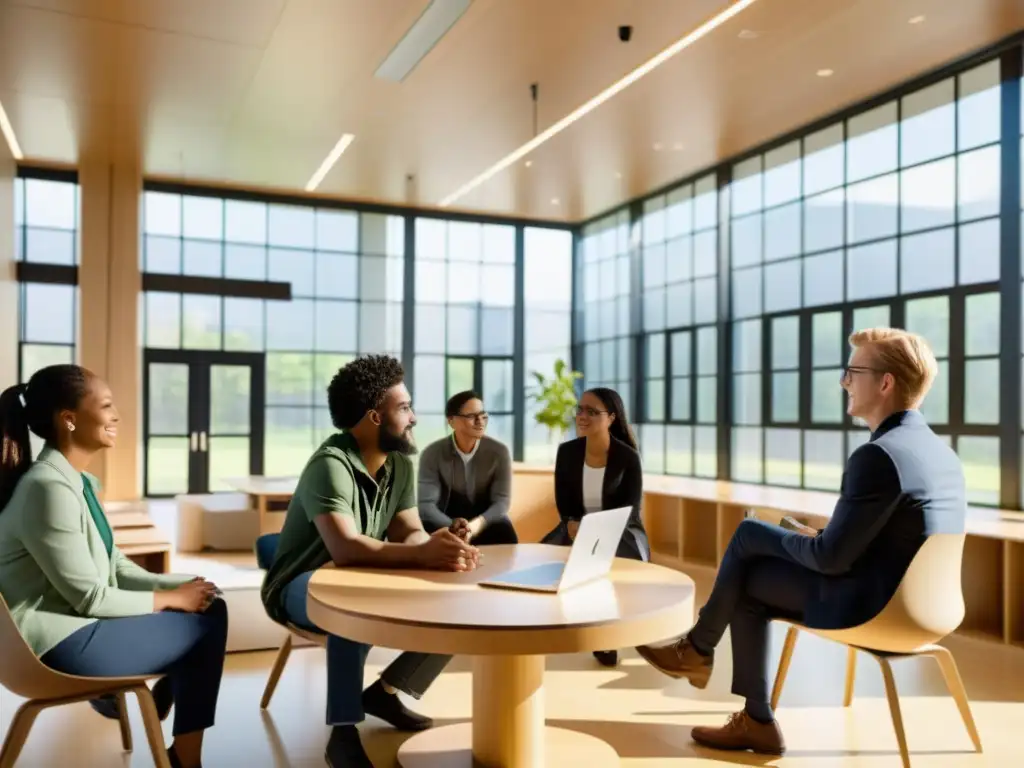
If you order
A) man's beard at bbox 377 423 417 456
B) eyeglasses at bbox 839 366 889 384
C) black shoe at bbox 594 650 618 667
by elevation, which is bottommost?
black shoe at bbox 594 650 618 667

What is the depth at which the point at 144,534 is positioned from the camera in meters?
4.23

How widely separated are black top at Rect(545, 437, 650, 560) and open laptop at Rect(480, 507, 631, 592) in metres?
1.61

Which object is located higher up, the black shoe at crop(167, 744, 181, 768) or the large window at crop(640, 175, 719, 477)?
the large window at crop(640, 175, 719, 477)

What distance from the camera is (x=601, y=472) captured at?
4172 millimetres

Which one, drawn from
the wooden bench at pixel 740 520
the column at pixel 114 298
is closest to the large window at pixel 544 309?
the wooden bench at pixel 740 520

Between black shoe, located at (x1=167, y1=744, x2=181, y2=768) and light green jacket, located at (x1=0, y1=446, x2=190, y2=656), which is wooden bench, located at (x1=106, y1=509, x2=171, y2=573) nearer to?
black shoe, located at (x1=167, y1=744, x2=181, y2=768)

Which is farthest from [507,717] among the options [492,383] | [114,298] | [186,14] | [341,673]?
[492,383]

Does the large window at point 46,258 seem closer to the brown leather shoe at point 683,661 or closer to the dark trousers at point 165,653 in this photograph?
the dark trousers at point 165,653

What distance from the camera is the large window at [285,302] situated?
36.3ft

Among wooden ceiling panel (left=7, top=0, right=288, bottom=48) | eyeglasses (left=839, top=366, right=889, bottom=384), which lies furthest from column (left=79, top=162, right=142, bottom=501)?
eyeglasses (left=839, top=366, right=889, bottom=384)

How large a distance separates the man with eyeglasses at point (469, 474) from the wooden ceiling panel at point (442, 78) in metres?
2.92

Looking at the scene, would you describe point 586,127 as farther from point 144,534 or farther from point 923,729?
point 923,729

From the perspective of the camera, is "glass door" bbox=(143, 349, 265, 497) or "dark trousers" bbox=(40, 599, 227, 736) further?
"glass door" bbox=(143, 349, 265, 497)

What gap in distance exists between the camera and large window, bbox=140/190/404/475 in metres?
11.1
